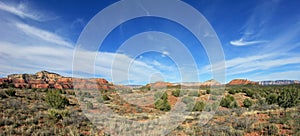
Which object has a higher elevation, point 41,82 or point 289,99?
point 41,82

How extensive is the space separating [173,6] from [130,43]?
3342 millimetres

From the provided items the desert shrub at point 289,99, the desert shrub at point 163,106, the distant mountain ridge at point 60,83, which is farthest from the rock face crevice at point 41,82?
the desert shrub at point 289,99

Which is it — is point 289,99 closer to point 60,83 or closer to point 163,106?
point 163,106

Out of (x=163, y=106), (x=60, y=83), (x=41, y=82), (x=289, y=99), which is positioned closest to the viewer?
(x=289, y=99)

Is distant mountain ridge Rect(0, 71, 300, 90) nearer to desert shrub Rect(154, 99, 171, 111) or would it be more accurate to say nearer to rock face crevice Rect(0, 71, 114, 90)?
rock face crevice Rect(0, 71, 114, 90)

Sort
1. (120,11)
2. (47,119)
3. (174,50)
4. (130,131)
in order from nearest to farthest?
(130,131) → (47,119) → (120,11) → (174,50)

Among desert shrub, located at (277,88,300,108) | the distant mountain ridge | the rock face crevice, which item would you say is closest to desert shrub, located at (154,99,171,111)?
the distant mountain ridge

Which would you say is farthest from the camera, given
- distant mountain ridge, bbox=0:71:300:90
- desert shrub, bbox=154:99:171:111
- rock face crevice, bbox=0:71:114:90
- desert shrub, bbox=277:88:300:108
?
rock face crevice, bbox=0:71:114:90

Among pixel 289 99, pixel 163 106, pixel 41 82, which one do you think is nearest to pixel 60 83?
pixel 41 82

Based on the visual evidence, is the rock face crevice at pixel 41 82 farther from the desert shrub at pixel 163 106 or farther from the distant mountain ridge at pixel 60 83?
the desert shrub at pixel 163 106

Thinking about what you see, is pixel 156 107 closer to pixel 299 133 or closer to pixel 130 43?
pixel 130 43

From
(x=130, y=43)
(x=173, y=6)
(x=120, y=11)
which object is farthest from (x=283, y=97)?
(x=120, y=11)

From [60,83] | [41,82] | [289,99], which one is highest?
[41,82]

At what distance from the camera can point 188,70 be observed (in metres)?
12.3
